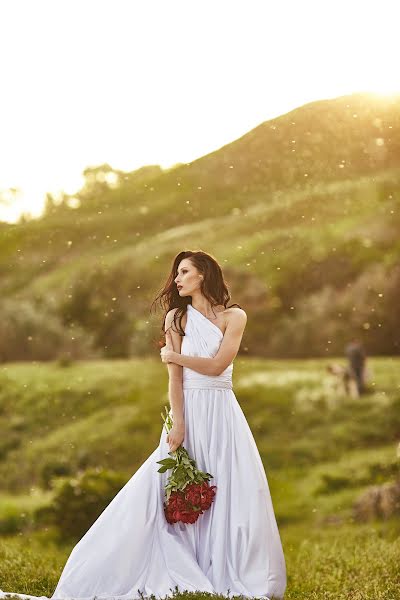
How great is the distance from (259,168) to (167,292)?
20.6 ft

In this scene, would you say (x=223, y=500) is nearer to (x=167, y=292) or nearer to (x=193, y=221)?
(x=167, y=292)

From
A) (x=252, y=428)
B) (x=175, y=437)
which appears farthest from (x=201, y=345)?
(x=252, y=428)

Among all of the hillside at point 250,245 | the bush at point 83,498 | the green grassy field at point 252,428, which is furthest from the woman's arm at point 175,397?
the hillside at point 250,245

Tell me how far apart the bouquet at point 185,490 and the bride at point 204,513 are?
6cm

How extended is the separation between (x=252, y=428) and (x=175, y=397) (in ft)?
20.1

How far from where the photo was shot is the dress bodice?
14.8ft

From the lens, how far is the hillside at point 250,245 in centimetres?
1064

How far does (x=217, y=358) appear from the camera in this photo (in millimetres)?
4457

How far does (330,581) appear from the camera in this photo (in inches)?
242

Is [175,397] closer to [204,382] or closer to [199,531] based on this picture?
[204,382]

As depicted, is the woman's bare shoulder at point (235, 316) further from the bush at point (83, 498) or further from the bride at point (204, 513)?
the bush at point (83, 498)

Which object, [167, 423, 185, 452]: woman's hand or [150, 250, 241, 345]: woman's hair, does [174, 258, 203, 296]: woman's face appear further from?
[167, 423, 185, 452]: woman's hand

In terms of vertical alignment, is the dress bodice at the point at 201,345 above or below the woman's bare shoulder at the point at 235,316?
below

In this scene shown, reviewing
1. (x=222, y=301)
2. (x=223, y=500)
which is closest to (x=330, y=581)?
(x=223, y=500)
